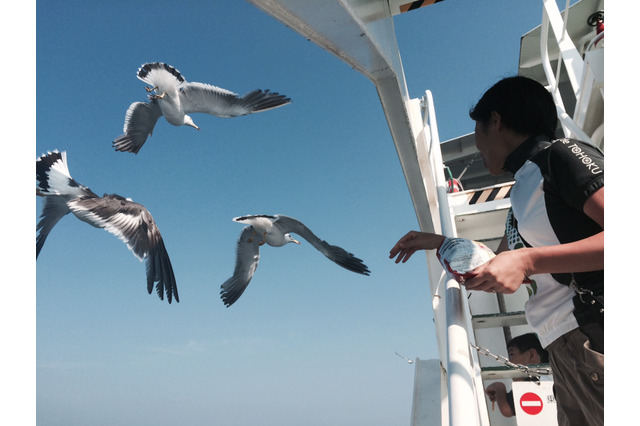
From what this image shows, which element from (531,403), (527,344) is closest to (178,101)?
(527,344)

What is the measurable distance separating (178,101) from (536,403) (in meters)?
5.87

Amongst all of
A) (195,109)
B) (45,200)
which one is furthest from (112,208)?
(195,109)

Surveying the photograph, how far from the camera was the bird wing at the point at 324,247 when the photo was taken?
537 centimetres

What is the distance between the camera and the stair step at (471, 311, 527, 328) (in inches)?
71.5

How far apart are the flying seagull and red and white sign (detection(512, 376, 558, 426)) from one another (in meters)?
4.47

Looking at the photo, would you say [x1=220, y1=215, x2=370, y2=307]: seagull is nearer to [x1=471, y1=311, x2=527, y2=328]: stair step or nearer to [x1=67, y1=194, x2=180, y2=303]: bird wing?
[x1=67, y1=194, x2=180, y2=303]: bird wing

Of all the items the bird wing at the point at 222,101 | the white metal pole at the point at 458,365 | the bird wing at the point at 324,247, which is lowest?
the white metal pole at the point at 458,365

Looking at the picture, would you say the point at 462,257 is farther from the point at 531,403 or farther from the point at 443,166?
the point at 443,166

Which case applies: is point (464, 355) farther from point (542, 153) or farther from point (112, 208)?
point (112, 208)

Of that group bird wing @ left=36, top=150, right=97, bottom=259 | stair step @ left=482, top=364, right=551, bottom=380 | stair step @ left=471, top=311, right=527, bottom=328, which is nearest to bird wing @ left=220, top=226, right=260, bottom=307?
bird wing @ left=36, top=150, right=97, bottom=259

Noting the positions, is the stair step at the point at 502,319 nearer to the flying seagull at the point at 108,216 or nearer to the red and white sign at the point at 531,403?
the red and white sign at the point at 531,403

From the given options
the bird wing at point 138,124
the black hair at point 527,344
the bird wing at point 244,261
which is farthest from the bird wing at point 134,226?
the black hair at point 527,344

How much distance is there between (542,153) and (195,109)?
6.10 metres

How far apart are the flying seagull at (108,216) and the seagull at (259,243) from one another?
117 cm
